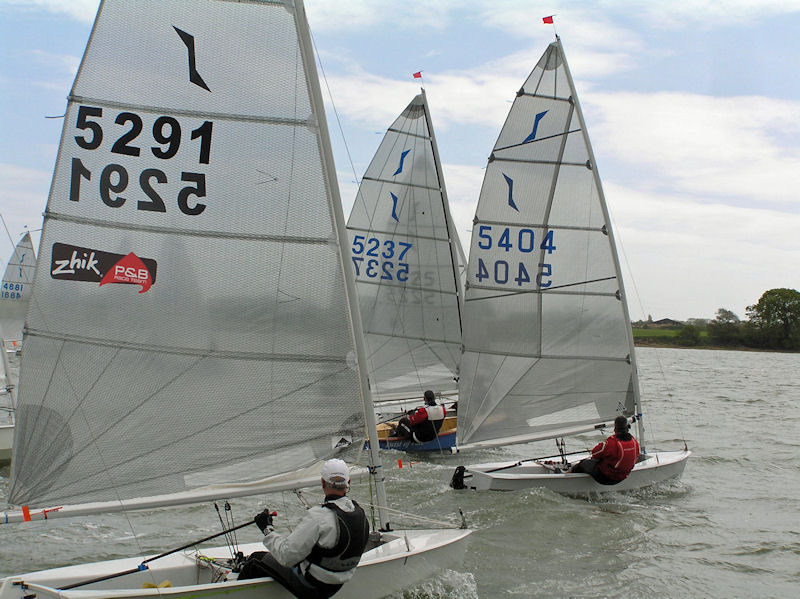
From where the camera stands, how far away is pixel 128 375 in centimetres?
541

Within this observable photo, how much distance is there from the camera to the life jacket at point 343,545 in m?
4.75

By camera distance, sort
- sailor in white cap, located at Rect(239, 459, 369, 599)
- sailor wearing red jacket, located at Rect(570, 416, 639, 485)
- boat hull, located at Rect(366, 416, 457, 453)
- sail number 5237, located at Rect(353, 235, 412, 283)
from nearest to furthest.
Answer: sailor in white cap, located at Rect(239, 459, 369, 599)
sailor wearing red jacket, located at Rect(570, 416, 639, 485)
boat hull, located at Rect(366, 416, 457, 453)
sail number 5237, located at Rect(353, 235, 412, 283)

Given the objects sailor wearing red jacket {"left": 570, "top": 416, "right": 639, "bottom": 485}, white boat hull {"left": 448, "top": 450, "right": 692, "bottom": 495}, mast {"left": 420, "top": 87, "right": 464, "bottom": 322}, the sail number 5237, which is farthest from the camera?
the sail number 5237

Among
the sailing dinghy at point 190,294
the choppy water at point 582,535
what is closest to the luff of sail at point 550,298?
the choppy water at point 582,535

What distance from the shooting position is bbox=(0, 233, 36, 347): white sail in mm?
25625

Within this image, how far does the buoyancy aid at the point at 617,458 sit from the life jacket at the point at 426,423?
338cm

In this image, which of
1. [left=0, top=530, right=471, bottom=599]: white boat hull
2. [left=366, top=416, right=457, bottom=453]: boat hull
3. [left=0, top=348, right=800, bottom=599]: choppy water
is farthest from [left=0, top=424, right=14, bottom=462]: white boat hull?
[left=0, top=530, right=471, bottom=599]: white boat hull

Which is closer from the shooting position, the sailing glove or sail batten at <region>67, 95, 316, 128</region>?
the sailing glove

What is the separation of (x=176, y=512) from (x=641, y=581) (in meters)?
5.20

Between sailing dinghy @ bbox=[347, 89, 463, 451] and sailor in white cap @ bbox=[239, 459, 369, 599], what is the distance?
958 cm

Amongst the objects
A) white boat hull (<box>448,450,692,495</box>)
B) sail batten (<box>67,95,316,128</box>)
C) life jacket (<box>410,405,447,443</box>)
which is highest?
sail batten (<box>67,95,316,128</box>)

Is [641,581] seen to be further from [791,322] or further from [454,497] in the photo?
[791,322]

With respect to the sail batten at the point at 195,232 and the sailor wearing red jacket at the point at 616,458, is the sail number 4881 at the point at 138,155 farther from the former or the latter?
the sailor wearing red jacket at the point at 616,458

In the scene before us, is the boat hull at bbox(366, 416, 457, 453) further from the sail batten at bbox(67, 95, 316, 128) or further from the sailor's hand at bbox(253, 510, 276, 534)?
the sail batten at bbox(67, 95, 316, 128)
